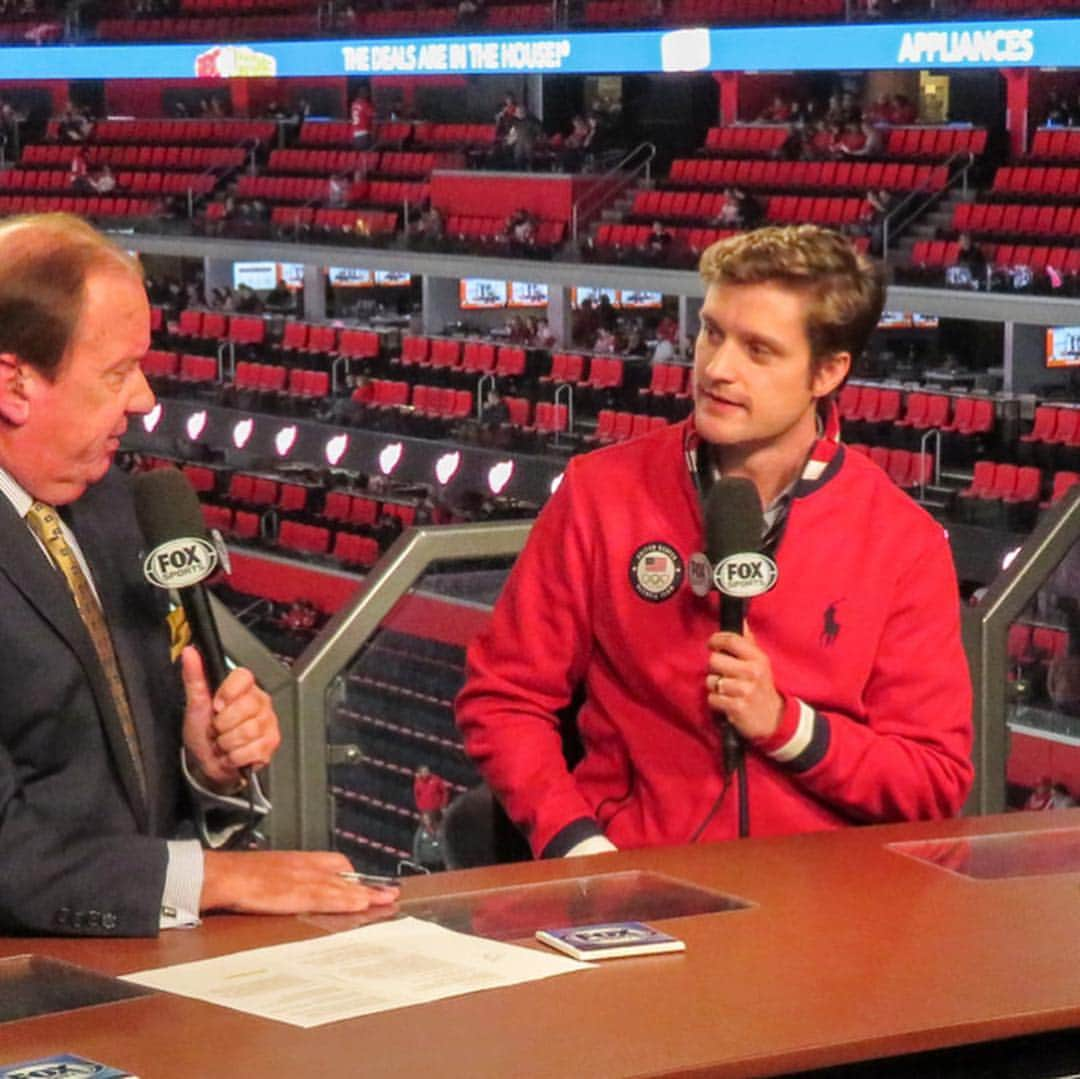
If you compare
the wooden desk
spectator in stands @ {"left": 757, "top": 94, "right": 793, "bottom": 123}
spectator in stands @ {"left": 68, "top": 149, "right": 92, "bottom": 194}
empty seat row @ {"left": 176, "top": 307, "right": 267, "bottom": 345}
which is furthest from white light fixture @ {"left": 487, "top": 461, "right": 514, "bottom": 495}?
the wooden desk

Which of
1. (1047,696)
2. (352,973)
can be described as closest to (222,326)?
(1047,696)

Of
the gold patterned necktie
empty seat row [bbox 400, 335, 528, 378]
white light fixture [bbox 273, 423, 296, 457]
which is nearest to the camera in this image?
the gold patterned necktie

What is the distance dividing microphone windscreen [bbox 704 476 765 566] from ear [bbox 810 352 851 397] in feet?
0.78

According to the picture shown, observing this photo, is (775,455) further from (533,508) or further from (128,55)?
(128,55)

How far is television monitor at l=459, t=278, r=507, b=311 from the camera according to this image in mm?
22812

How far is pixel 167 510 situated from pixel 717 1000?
28.7 inches

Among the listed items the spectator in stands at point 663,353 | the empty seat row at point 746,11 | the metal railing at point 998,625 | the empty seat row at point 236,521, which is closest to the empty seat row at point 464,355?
the spectator in stands at point 663,353

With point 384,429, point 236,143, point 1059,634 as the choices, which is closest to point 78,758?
point 1059,634

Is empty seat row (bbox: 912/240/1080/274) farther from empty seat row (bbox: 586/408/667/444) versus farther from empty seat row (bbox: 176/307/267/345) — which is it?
empty seat row (bbox: 176/307/267/345)

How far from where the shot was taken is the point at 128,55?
26.9 m

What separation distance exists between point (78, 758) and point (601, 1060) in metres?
0.71

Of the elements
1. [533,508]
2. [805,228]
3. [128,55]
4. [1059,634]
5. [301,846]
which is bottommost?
[533,508]

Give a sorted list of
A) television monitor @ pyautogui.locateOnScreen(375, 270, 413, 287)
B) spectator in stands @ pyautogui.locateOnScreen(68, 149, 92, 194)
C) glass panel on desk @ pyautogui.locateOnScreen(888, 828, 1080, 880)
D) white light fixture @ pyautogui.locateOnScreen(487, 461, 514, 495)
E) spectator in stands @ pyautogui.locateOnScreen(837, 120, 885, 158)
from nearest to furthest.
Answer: glass panel on desk @ pyautogui.locateOnScreen(888, 828, 1080, 880)
white light fixture @ pyautogui.locateOnScreen(487, 461, 514, 495)
spectator in stands @ pyautogui.locateOnScreen(837, 120, 885, 158)
television monitor @ pyautogui.locateOnScreen(375, 270, 413, 287)
spectator in stands @ pyautogui.locateOnScreen(68, 149, 92, 194)

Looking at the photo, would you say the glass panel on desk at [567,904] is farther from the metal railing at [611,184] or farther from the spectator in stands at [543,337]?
the metal railing at [611,184]
